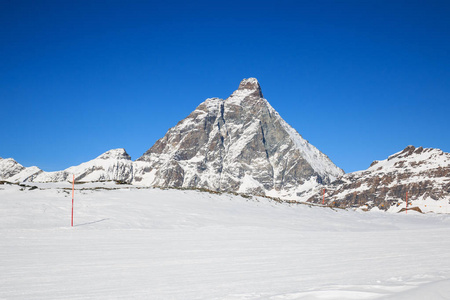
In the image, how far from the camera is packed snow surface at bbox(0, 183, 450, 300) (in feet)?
22.6

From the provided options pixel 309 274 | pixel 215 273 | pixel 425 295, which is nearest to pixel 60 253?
pixel 215 273

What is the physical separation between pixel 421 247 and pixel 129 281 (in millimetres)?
11360

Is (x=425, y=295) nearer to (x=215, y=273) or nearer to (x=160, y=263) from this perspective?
(x=215, y=273)

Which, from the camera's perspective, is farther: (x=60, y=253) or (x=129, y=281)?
(x=60, y=253)

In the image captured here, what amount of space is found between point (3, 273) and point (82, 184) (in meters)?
25.2

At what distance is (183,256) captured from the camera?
11.3 meters

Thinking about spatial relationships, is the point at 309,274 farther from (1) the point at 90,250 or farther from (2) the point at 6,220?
(2) the point at 6,220

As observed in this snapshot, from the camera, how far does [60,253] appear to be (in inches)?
440

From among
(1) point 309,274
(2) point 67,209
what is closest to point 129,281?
(1) point 309,274

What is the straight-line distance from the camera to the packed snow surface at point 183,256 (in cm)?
689

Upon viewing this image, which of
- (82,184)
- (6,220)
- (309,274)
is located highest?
(82,184)

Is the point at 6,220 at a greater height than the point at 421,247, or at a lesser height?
greater

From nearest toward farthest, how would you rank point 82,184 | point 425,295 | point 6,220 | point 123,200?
point 425,295 → point 6,220 → point 123,200 → point 82,184

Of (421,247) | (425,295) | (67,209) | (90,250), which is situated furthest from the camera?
(67,209)
